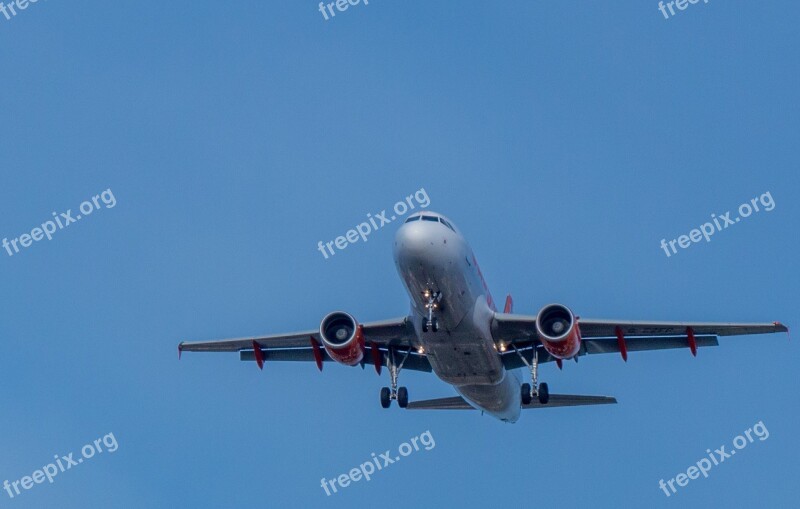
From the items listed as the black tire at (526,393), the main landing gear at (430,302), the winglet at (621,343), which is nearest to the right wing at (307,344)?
the main landing gear at (430,302)

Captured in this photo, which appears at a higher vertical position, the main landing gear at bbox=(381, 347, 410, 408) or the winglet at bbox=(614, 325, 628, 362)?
the main landing gear at bbox=(381, 347, 410, 408)

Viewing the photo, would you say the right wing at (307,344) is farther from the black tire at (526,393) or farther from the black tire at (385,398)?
the black tire at (526,393)

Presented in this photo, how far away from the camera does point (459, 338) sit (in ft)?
159

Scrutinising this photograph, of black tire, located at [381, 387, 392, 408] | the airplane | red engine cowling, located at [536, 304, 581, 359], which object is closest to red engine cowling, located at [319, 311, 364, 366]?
the airplane

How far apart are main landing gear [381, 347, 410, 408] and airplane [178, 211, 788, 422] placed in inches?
1.5

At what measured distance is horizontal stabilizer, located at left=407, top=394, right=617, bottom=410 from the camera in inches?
2114

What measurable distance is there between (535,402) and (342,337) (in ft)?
31.5

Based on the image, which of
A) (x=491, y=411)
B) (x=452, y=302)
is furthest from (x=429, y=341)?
(x=491, y=411)

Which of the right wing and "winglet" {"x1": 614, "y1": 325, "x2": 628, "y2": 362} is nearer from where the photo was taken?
"winglet" {"x1": 614, "y1": 325, "x2": 628, "y2": 362}

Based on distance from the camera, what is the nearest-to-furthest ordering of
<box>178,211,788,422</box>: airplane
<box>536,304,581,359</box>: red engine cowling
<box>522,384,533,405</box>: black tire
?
<box>178,211,788,422</box>: airplane < <box>536,304,581,359</box>: red engine cowling < <box>522,384,533,405</box>: black tire

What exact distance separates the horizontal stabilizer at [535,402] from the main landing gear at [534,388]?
2415 mm

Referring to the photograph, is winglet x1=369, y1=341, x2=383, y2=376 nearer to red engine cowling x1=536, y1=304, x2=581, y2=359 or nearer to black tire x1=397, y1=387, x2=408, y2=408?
black tire x1=397, y1=387, x2=408, y2=408

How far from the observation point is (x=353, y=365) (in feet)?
167

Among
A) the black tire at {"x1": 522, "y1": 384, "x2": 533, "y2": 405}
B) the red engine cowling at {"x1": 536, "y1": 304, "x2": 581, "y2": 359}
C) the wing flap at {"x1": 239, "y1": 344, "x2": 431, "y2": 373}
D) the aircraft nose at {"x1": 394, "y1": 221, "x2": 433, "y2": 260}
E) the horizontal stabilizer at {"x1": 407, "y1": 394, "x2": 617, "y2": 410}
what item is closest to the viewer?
the aircraft nose at {"x1": 394, "y1": 221, "x2": 433, "y2": 260}
